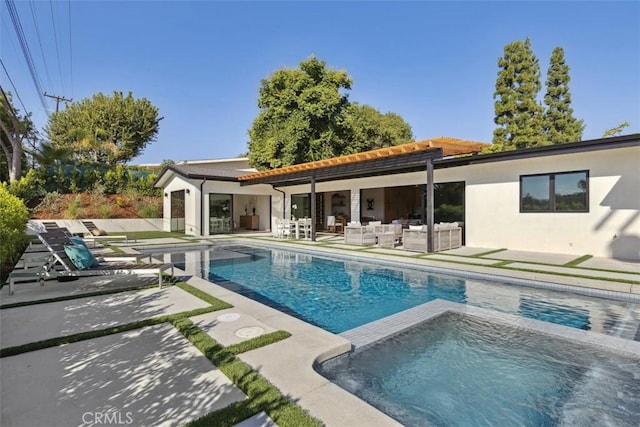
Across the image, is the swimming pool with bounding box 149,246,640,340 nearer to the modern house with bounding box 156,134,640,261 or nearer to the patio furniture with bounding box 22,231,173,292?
the patio furniture with bounding box 22,231,173,292

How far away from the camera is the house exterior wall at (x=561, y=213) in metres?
8.90

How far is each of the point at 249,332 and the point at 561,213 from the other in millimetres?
10272

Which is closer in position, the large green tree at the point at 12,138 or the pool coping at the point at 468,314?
the pool coping at the point at 468,314

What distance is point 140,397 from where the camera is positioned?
2488mm

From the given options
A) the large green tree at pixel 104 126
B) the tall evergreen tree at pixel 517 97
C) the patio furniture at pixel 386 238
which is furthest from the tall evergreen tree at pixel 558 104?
the large green tree at pixel 104 126

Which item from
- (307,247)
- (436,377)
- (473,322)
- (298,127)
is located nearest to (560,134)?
(298,127)

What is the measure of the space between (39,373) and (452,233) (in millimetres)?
10990

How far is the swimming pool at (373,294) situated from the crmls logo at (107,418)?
9.05ft

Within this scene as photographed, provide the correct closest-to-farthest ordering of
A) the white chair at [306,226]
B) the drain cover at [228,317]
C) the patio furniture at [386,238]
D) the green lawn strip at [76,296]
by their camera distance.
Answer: the drain cover at [228,317]
the green lawn strip at [76,296]
the patio furniture at [386,238]
the white chair at [306,226]

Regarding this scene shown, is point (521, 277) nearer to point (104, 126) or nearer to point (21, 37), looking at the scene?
point (21, 37)

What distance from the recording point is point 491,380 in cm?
325

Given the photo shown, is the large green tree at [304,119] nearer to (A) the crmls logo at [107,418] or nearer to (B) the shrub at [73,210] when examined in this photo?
(B) the shrub at [73,210]

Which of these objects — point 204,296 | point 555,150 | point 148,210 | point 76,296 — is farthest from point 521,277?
point 148,210

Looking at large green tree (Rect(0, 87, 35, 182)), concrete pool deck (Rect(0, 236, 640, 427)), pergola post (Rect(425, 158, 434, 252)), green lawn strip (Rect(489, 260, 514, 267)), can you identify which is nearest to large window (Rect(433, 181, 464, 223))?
pergola post (Rect(425, 158, 434, 252))
